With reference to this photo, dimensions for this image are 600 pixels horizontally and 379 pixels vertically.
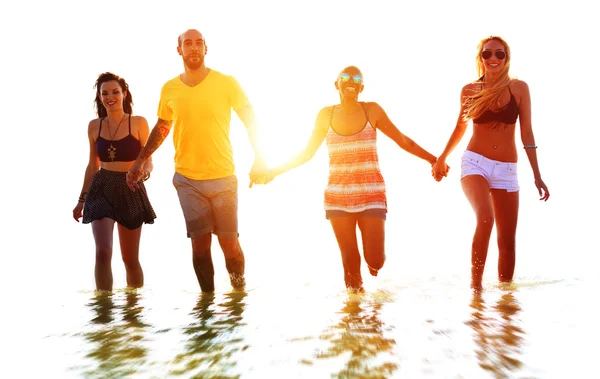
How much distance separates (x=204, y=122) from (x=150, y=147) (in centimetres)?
93

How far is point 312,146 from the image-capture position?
8.12 m

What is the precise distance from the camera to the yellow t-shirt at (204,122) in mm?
8039

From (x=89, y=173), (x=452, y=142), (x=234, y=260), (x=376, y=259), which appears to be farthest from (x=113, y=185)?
(x=452, y=142)

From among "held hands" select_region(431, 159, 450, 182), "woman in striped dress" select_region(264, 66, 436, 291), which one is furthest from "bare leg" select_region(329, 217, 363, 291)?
"held hands" select_region(431, 159, 450, 182)

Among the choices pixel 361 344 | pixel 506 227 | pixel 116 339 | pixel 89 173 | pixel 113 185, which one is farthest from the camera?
pixel 89 173

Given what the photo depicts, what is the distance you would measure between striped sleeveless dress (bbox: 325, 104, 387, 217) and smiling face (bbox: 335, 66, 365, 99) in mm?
357

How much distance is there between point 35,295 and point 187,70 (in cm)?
311

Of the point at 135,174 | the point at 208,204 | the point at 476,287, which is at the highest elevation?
the point at 135,174

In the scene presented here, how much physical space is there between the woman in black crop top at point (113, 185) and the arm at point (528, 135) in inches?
161

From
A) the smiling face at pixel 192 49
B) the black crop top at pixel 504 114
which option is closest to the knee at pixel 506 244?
the black crop top at pixel 504 114

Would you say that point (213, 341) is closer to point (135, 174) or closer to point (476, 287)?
point (476, 287)

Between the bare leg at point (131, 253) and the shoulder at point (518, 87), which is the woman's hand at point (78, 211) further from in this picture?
the shoulder at point (518, 87)

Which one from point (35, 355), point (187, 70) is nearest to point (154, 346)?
point (35, 355)

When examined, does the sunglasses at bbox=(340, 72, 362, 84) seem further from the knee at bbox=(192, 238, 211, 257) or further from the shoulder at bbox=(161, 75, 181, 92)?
the knee at bbox=(192, 238, 211, 257)
